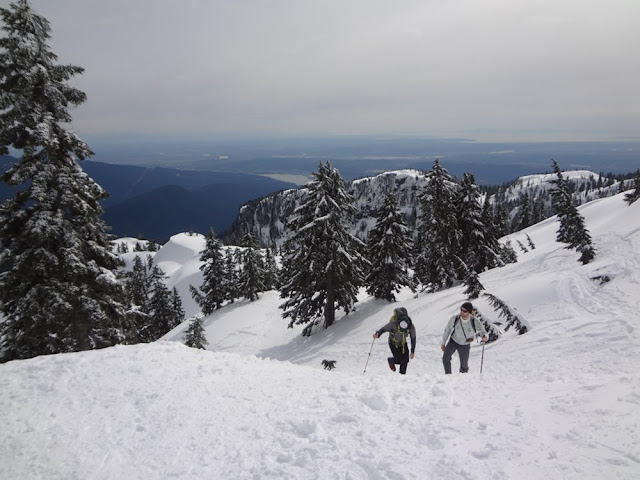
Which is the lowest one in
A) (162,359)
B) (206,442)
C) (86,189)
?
(162,359)

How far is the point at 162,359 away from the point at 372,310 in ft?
61.6

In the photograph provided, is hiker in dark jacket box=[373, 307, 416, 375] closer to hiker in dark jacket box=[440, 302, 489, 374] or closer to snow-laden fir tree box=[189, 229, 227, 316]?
hiker in dark jacket box=[440, 302, 489, 374]

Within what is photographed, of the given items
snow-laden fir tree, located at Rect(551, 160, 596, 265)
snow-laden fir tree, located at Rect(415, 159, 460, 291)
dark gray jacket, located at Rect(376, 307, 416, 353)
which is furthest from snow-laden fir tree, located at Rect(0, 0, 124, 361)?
snow-laden fir tree, located at Rect(415, 159, 460, 291)

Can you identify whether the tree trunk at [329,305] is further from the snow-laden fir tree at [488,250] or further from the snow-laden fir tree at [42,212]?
the snow-laden fir tree at [488,250]

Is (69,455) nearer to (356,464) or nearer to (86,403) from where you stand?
(86,403)

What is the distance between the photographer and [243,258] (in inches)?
1690

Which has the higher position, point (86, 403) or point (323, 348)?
point (86, 403)

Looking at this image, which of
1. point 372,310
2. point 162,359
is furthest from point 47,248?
point 372,310

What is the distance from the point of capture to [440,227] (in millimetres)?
27594

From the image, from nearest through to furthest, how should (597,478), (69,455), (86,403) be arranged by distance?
(597,478), (69,455), (86,403)

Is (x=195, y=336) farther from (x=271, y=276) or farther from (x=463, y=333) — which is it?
(x=271, y=276)

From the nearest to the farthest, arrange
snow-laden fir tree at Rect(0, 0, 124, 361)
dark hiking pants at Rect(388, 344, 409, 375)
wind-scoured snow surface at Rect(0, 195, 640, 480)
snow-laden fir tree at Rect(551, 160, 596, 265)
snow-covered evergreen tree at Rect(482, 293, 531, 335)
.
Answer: wind-scoured snow surface at Rect(0, 195, 640, 480)
dark hiking pants at Rect(388, 344, 409, 375)
snow-laden fir tree at Rect(0, 0, 124, 361)
snow-covered evergreen tree at Rect(482, 293, 531, 335)
snow-laden fir tree at Rect(551, 160, 596, 265)

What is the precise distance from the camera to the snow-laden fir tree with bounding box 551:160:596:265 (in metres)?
17.8

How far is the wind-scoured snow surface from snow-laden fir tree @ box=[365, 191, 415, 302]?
1468 centimetres
